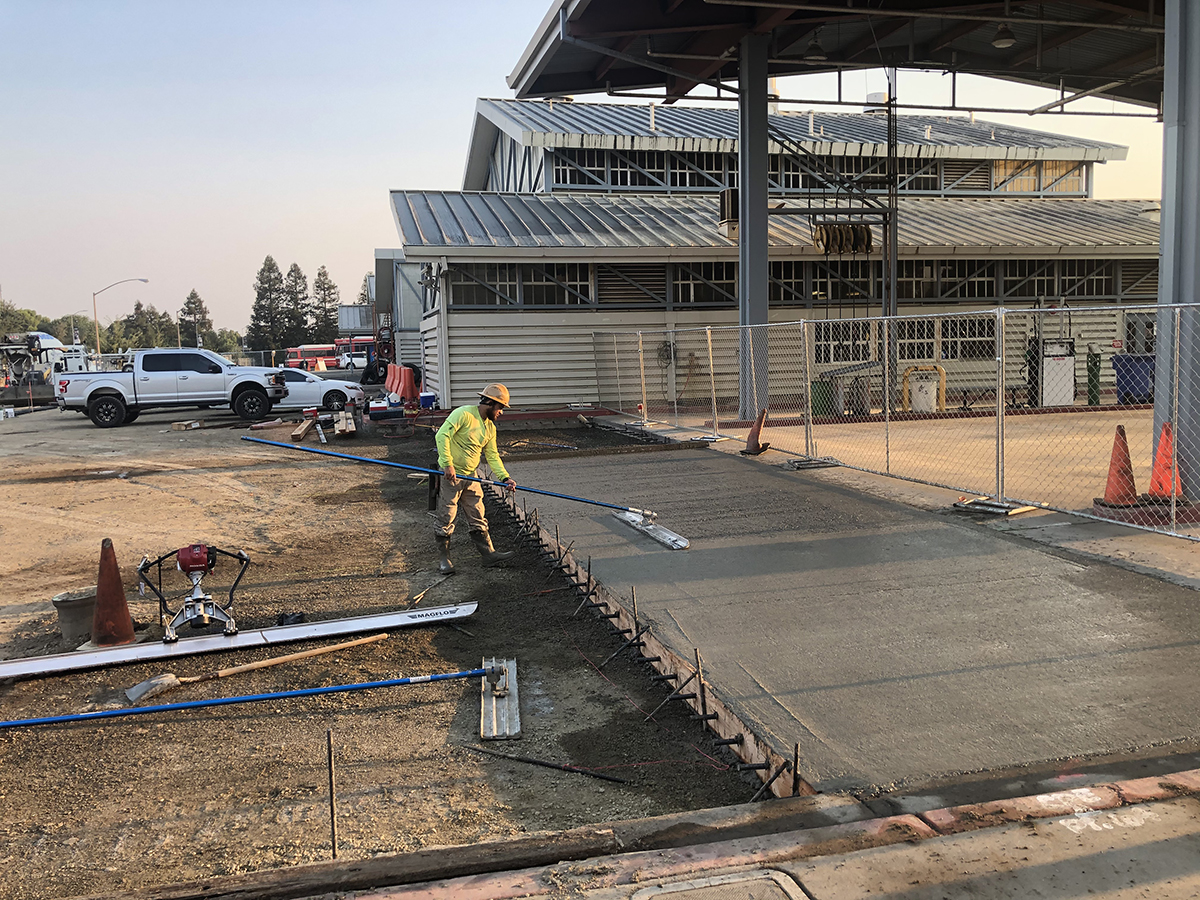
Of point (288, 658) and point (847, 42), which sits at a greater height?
point (847, 42)

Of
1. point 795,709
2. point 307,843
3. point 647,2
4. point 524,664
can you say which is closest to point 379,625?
point 524,664

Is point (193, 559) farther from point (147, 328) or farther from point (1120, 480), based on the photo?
point (147, 328)

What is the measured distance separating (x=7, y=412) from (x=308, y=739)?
3145 centimetres

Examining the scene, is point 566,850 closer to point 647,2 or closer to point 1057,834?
point 1057,834

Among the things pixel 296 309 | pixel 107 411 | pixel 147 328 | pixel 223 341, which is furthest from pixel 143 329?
pixel 107 411

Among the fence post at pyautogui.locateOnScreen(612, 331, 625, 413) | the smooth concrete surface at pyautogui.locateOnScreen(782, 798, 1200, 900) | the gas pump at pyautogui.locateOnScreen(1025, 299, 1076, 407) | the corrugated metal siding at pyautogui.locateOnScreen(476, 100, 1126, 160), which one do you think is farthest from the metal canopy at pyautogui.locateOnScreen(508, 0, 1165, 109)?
the smooth concrete surface at pyautogui.locateOnScreen(782, 798, 1200, 900)

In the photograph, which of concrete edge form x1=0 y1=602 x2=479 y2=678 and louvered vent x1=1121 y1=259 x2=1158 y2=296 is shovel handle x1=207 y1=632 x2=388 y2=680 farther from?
louvered vent x1=1121 y1=259 x2=1158 y2=296

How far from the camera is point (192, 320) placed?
148 m

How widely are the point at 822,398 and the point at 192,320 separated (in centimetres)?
14883

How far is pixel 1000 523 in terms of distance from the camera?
8281 mm

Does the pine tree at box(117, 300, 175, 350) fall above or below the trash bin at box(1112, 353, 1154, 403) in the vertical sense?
above

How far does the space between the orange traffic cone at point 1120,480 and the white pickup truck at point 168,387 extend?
21041 mm

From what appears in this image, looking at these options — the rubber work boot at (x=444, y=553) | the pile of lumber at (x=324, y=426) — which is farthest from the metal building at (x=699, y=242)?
the rubber work boot at (x=444, y=553)

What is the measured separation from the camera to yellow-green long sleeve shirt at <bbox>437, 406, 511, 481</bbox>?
8.15 meters
